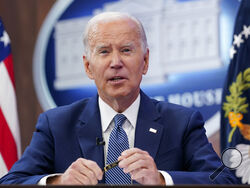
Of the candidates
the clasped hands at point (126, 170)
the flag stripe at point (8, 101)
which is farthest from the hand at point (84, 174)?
the flag stripe at point (8, 101)

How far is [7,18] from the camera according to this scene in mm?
5418

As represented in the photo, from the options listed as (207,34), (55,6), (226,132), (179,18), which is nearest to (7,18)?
(55,6)

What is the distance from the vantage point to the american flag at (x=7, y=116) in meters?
3.65

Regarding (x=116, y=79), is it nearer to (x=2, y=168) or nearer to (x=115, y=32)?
(x=115, y=32)

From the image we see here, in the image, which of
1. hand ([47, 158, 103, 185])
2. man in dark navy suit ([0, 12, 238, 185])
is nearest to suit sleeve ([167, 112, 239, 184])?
man in dark navy suit ([0, 12, 238, 185])

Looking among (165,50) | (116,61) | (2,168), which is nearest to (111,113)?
(116,61)

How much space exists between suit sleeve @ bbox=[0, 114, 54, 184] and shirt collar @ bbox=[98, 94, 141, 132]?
1.13ft

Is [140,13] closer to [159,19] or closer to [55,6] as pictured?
[159,19]

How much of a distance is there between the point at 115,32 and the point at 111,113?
1.63 ft

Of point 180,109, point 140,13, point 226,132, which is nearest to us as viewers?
point 180,109

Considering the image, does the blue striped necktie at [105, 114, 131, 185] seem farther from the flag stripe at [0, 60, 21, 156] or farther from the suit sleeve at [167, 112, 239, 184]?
the flag stripe at [0, 60, 21, 156]

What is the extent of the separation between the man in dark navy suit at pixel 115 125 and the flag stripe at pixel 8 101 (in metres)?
1.14

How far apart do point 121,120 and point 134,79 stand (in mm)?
261

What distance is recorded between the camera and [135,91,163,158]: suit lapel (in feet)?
8.24
